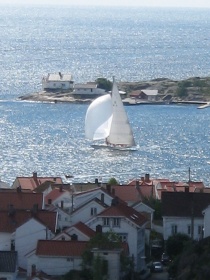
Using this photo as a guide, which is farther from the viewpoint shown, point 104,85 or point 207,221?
point 104,85

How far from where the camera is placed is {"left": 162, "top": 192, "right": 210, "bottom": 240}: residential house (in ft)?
99.4

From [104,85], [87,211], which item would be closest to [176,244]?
[87,211]

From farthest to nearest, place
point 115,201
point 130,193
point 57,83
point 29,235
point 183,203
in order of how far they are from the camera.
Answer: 1. point 57,83
2. point 130,193
3. point 183,203
4. point 115,201
5. point 29,235

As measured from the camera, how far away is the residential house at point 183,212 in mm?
30297

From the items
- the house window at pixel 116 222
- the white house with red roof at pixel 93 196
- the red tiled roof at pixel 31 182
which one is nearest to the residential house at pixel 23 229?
the house window at pixel 116 222

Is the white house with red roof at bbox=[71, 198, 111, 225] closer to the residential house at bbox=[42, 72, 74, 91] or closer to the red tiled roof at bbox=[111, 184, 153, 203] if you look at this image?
the red tiled roof at bbox=[111, 184, 153, 203]

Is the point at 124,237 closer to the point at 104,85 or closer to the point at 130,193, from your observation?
the point at 130,193

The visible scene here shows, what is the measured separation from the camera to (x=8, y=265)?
26.0 m

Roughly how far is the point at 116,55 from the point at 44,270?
11269cm

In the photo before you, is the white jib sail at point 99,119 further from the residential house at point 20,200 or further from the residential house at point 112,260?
the residential house at point 112,260

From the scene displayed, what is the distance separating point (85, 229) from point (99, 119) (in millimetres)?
35441

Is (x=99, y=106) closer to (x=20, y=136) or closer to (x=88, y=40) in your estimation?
(x=20, y=136)

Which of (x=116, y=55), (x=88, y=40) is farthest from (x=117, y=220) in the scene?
(x=88, y=40)

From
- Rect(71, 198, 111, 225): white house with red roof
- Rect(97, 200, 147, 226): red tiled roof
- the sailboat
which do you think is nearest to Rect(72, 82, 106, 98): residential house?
the sailboat
